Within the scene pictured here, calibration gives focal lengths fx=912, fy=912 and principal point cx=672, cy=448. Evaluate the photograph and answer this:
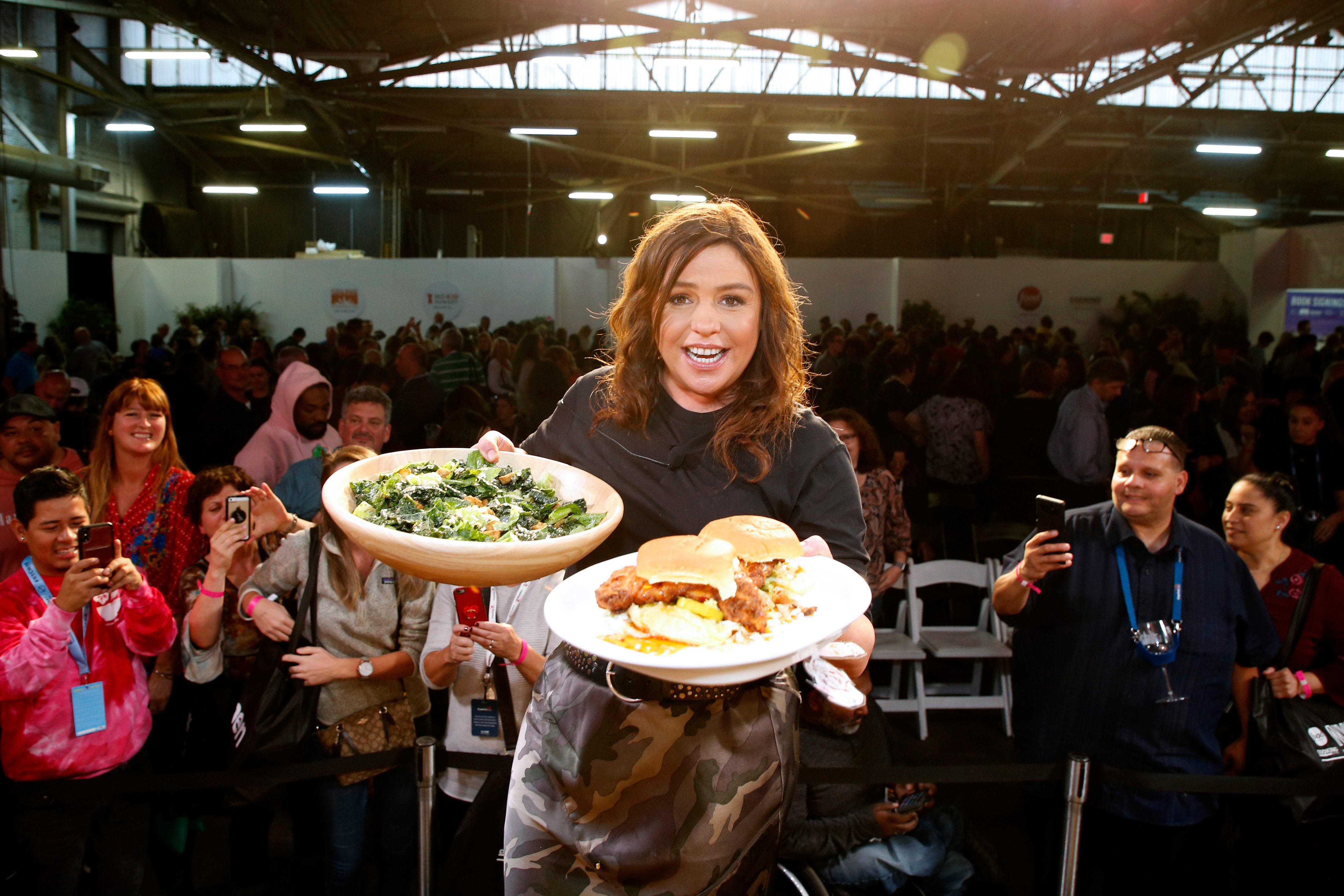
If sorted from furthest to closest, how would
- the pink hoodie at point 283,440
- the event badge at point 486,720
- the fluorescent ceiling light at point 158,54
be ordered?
the fluorescent ceiling light at point 158,54 → the pink hoodie at point 283,440 → the event badge at point 486,720

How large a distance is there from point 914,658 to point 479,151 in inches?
748

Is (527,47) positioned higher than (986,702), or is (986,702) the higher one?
(527,47)

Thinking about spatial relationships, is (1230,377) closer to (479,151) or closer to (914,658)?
(914,658)

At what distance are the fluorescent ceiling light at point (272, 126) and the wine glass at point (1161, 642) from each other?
1226 centimetres

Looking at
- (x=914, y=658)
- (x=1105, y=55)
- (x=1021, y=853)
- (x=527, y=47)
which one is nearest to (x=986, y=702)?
(x=914, y=658)

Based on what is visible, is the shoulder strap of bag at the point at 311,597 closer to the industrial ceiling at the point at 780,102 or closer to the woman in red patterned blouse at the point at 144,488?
the woman in red patterned blouse at the point at 144,488

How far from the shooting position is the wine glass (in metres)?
2.98

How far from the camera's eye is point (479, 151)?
20.9 m

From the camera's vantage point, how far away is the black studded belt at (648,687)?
1339 mm

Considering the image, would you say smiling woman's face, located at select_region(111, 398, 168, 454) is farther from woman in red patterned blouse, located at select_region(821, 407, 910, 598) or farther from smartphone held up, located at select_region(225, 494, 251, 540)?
woman in red patterned blouse, located at select_region(821, 407, 910, 598)

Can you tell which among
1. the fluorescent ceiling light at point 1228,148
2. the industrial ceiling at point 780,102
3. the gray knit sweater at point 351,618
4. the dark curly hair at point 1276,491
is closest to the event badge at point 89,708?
the gray knit sweater at point 351,618

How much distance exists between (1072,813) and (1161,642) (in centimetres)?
82

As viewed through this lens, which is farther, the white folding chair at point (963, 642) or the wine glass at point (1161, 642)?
the white folding chair at point (963, 642)

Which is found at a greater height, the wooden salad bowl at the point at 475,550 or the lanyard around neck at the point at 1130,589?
the wooden salad bowl at the point at 475,550
